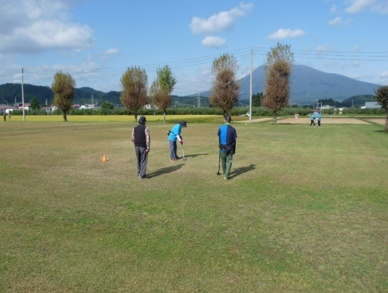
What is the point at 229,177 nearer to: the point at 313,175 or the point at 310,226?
the point at 313,175

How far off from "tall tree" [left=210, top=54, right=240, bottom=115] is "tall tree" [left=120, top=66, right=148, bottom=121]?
1404cm

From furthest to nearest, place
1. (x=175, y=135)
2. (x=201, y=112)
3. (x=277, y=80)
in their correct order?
(x=201, y=112), (x=277, y=80), (x=175, y=135)

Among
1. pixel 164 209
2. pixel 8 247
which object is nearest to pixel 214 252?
pixel 164 209

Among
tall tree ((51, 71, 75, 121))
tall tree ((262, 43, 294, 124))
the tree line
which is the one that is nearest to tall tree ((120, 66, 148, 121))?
the tree line

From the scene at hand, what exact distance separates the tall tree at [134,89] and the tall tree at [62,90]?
483 inches

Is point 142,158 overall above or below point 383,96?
below

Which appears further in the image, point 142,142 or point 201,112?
point 201,112

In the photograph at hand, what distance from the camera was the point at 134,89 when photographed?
208 ft

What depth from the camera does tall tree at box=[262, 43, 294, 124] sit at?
52.1 meters

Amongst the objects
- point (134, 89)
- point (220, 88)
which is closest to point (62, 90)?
point (134, 89)

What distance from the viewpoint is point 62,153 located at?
1752 centimetres

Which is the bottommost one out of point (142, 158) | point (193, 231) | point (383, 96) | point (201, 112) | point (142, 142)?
point (193, 231)

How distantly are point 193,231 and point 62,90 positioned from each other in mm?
68038

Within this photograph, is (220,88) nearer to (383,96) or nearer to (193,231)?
(383,96)
